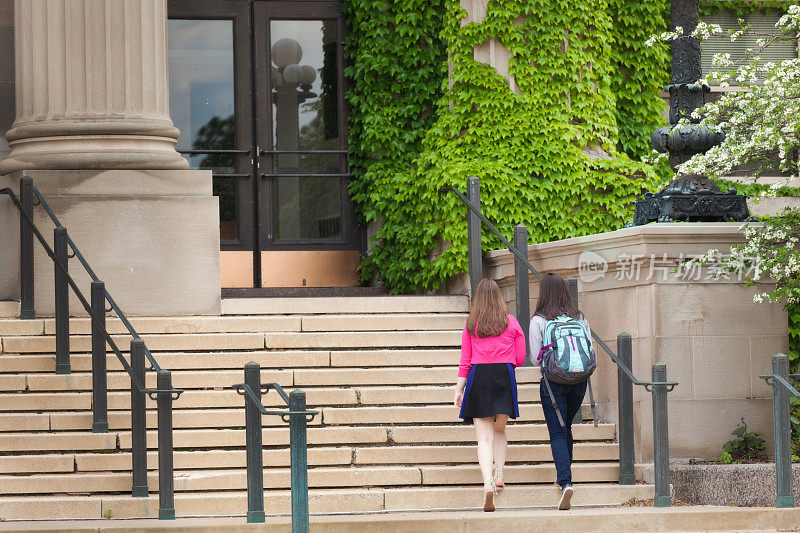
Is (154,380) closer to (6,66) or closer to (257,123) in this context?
(6,66)

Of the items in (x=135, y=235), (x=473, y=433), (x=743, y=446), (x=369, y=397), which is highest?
(x=135, y=235)

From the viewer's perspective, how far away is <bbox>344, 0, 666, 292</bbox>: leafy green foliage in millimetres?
13211

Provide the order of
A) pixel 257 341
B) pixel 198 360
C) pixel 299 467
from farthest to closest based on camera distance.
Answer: pixel 257 341 < pixel 198 360 < pixel 299 467

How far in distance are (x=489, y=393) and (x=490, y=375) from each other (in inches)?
5.1

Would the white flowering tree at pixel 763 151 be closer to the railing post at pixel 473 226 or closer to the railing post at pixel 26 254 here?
the railing post at pixel 473 226

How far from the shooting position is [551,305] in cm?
903

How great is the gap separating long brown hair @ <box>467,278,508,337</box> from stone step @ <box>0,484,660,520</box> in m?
1.24

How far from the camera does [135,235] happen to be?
12.0 meters

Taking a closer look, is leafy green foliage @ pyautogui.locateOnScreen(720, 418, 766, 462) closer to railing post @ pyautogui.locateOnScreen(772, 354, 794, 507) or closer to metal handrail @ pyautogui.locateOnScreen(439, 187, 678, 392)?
metal handrail @ pyautogui.locateOnScreen(439, 187, 678, 392)

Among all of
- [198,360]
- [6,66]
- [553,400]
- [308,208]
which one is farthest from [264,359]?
[6,66]

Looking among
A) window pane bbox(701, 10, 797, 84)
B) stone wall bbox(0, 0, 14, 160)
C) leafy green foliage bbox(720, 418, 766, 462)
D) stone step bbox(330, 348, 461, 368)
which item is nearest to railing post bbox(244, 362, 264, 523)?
stone step bbox(330, 348, 461, 368)

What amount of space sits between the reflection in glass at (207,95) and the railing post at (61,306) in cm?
455

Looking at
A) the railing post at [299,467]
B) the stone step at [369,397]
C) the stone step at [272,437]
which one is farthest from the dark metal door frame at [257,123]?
the railing post at [299,467]

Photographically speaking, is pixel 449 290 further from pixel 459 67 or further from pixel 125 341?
pixel 125 341
